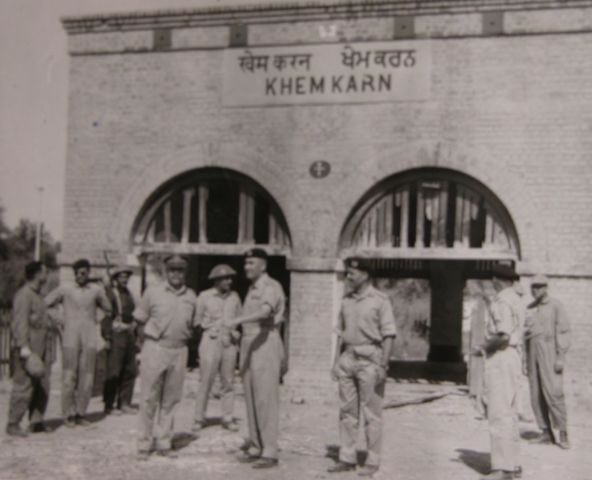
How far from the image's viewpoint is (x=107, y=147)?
1295cm

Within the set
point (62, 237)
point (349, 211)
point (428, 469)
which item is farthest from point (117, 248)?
point (428, 469)

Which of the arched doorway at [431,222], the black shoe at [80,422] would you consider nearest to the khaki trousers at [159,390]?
the black shoe at [80,422]

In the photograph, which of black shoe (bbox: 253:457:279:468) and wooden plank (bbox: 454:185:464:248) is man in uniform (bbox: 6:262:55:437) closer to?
black shoe (bbox: 253:457:279:468)

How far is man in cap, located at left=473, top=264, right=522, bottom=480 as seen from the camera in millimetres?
7027

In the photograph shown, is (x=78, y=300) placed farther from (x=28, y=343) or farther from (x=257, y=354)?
(x=257, y=354)

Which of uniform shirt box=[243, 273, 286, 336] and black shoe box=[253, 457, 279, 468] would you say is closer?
black shoe box=[253, 457, 279, 468]

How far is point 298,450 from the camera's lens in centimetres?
838

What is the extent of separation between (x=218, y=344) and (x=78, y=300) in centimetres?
163

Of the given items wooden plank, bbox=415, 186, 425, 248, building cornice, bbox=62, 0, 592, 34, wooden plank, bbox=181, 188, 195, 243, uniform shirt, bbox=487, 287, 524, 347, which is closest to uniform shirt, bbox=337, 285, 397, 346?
uniform shirt, bbox=487, 287, 524, 347

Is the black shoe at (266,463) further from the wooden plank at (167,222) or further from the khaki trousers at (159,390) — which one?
the wooden plank at (167,222)

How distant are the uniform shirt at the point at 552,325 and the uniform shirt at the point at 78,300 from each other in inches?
192

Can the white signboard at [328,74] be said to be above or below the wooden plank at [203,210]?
above

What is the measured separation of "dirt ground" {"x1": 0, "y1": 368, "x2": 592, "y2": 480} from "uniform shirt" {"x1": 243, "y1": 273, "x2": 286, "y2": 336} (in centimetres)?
124

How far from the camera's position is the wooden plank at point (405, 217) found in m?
11.9
